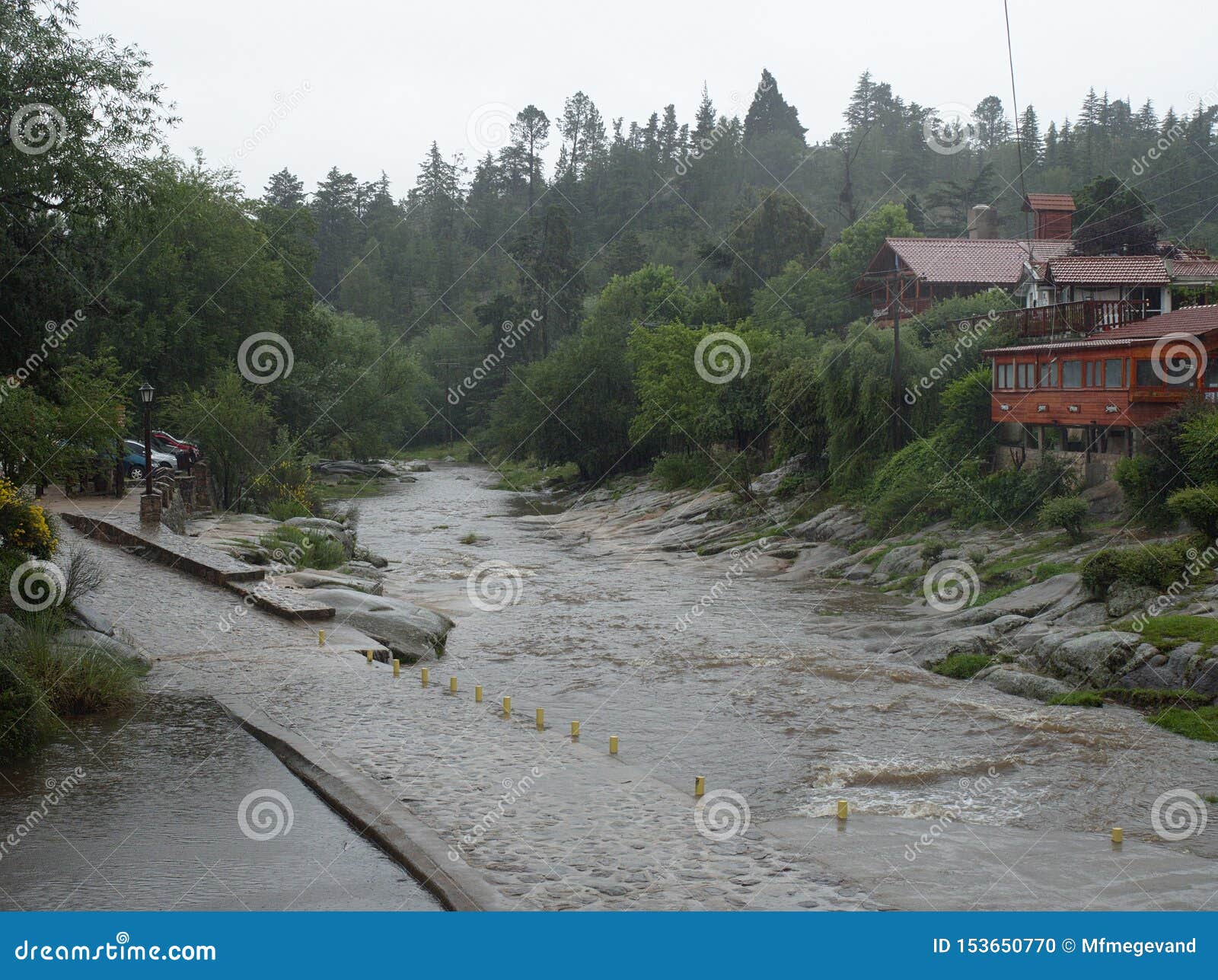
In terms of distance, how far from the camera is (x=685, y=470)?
181 ft

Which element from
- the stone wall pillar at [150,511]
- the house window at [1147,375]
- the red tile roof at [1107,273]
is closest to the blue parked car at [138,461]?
the stone wall pillar at [150,511]

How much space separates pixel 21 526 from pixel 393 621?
7.01m

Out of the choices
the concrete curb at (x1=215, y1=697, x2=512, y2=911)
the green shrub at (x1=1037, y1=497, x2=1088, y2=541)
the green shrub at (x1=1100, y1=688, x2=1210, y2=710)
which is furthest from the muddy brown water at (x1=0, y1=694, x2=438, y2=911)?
the green shrub at (x1=1037, y1=497, x2=1088, y2=541)

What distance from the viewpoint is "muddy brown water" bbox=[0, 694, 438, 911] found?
30.6ft

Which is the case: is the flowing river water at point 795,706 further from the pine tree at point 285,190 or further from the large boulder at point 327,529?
the pine tree at point 285,190

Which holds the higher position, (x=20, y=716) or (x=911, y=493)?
(x=911, y=493)

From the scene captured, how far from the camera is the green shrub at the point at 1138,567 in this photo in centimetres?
Result: 2236

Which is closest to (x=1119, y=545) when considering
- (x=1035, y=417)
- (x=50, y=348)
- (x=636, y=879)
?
(x=1035, y=417)

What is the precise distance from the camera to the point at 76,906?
905 cm

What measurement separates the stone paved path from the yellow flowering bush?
1994 millimetres

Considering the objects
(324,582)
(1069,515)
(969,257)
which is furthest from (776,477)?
(324,582)

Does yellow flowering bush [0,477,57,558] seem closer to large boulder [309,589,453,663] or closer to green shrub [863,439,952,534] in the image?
large boulder [309,589,453,663]

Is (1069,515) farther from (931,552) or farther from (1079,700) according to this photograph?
(1079,700)

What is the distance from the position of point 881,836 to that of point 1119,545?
17.4 metres
